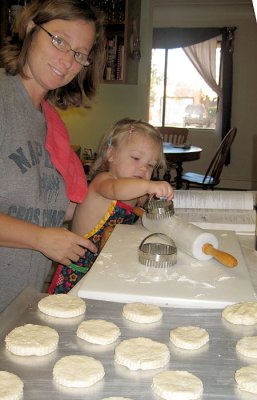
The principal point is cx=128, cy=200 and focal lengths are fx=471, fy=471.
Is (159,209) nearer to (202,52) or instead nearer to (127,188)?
(127,188)

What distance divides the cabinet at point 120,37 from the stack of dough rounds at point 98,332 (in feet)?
10.4

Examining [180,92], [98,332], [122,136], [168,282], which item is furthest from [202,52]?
[98,332]

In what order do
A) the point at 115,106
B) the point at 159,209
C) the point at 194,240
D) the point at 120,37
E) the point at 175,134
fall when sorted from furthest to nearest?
the point at 175,134, the point at 115,106, the point at 120,37, the point at 159,209, the point at 194,240

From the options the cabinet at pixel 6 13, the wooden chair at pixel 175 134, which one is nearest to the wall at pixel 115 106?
the cabinet at pixel 6 13

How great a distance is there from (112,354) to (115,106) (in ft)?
11.5

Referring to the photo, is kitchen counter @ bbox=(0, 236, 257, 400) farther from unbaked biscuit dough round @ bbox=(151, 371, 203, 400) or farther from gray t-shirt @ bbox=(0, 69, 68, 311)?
gray t-shirt @ bbox=(0, 69, 68, 311)

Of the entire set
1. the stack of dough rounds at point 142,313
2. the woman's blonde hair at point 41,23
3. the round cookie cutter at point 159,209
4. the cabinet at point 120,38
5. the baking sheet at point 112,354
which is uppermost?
the cabinet at point 120,38

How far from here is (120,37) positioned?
374cm

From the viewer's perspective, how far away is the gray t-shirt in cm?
121

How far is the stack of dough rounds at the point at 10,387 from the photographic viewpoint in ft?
1.90

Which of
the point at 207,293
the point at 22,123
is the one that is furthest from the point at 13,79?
the point at 207,293

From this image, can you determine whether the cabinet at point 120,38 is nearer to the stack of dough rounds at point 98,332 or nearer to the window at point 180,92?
the stack of dough rounds at point 98,332

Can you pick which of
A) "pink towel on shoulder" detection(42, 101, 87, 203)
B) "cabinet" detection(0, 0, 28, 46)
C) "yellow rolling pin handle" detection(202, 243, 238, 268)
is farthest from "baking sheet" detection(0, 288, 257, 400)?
"cabinet" detection(0, 0, 28, 46)

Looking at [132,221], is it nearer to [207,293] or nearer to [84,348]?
[207,293]
